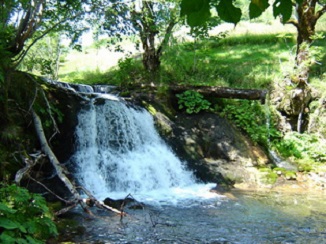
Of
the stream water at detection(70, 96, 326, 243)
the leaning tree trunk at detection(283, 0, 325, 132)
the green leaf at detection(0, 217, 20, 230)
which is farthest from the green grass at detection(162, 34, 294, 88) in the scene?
the green leaf at detection(0, 217, 20, 230)

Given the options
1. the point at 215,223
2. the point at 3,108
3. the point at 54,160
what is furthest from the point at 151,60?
the point at 215,223

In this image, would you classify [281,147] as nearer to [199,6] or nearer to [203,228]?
[203,228]

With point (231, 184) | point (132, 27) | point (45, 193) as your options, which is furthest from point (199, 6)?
point (132, 27)

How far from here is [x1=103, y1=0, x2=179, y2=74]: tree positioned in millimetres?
9219

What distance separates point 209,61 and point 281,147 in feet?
21.8

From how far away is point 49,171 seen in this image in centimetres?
747

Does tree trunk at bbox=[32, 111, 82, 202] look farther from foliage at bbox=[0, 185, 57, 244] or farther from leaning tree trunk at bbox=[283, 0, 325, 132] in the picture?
leaning tree trunk at bbox=[283, 0, 325, 132]

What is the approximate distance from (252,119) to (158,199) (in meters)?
5.46

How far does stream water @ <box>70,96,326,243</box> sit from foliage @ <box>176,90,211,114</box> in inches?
56.9

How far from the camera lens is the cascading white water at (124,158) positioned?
8.08 meters

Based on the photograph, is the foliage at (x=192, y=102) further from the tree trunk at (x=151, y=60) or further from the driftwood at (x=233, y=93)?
the tree trunk at (x=151, y=60)

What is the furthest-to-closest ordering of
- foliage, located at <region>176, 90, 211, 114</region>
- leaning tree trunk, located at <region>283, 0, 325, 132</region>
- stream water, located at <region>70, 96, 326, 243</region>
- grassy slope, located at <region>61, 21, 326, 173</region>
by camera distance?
leaning tree trunk, located at <region>283, 0, 325, 132</region> → grassy slope, located at <region>61, 21, 326, 173</region> → foliage, located at <region>176, 90, 211, 114</region> → stream water, located at <region>70, 96, 326, 243</region>

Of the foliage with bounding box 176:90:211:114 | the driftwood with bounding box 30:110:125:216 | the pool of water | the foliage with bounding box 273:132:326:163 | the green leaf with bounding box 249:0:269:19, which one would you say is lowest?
the pool of water

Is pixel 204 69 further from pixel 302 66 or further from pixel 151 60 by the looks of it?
pixel 302 66
